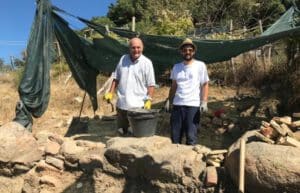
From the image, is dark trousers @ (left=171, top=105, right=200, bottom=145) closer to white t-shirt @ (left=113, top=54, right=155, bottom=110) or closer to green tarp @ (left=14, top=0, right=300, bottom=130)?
white t-shirt @ (left=113, top=54, right=155, bottom=110)

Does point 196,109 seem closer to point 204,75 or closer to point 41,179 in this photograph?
point 204,75

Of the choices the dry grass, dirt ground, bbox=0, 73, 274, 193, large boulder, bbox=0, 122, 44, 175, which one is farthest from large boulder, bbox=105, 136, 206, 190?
the dry grass

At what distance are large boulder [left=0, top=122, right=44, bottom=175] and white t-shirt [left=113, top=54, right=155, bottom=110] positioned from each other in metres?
1.31

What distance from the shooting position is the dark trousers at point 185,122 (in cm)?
525

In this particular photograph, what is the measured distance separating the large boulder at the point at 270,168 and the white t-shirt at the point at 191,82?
41.6 inches

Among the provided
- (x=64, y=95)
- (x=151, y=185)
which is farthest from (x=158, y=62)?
(x=64, y=95)

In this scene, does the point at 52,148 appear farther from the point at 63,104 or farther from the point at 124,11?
the point at 124,11

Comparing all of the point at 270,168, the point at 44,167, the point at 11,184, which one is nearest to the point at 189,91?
the point at 270,168

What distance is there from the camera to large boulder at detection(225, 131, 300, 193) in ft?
13.0

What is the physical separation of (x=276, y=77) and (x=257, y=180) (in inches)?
245

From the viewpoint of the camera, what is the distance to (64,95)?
1212 centimetres

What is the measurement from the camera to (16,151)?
5887mm

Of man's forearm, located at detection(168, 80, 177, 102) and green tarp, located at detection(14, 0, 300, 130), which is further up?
green tarp, located at detection(14, 0, 300, 130)

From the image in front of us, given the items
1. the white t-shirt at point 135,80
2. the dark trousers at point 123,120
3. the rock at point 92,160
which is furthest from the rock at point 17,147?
the white t-shirt at point 135,80
